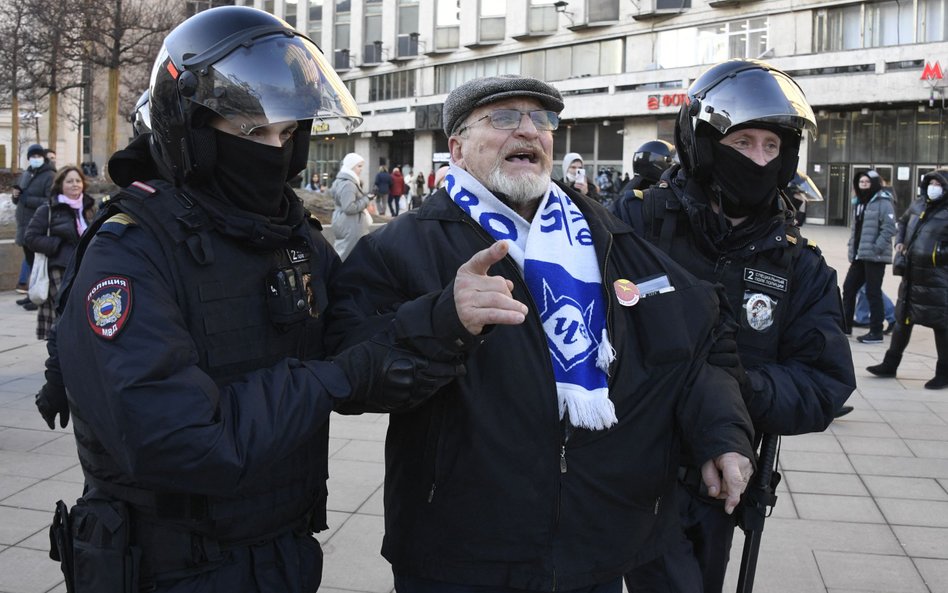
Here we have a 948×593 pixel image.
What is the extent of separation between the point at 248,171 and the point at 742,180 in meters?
1.56

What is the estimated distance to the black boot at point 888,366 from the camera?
860 centimetres

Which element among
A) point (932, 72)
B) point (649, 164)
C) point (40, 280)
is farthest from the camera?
point (932, 72)

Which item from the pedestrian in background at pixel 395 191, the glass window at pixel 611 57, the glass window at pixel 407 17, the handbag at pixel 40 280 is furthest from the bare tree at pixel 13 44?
the glass window at pixel 407 17

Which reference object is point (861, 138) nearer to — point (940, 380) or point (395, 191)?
point (395, 191)

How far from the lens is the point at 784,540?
446cm

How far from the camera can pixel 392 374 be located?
192 centimetres

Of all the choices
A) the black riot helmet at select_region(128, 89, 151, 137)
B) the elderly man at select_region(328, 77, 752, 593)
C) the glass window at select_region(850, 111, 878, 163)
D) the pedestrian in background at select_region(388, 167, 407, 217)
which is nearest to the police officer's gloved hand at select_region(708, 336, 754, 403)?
the elderly man at select_region(328, 77, 752, 593)

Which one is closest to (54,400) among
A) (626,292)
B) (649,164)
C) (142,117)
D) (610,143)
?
(142,117)

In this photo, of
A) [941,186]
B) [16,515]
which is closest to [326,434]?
[16,515]

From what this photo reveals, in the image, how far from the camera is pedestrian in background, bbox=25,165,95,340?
312 inches

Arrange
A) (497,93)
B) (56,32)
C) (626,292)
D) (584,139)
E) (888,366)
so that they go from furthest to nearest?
(584,139)
(56,32)
(888,366)
(497,93)
(626,292)

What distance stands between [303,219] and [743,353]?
54.4 inches

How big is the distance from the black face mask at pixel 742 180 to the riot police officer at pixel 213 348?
4.04ft

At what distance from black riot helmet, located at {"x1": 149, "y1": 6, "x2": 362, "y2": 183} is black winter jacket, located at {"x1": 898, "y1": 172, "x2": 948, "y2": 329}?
737 centimetres
